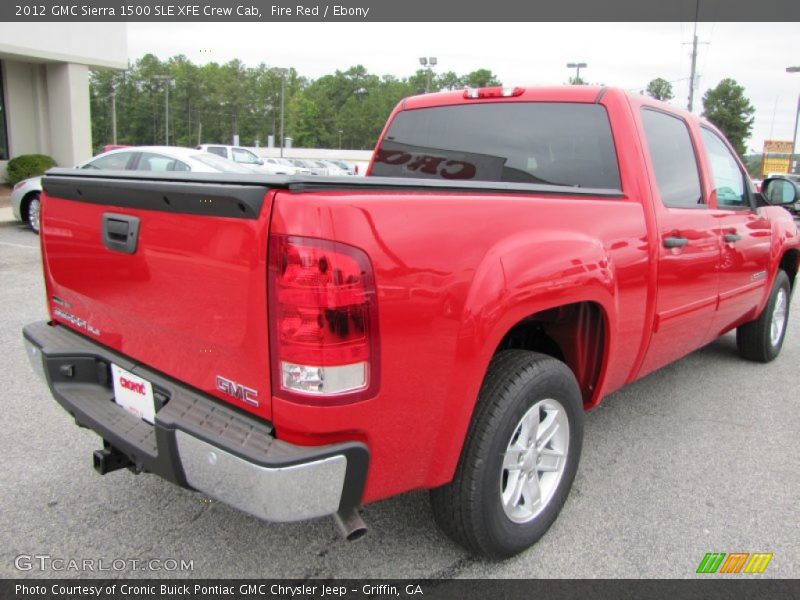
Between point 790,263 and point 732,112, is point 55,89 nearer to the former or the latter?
point 790,263

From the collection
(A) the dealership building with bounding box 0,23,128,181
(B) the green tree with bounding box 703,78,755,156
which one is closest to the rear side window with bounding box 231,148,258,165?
(A) the dealership building with bounding box 0,23,128,181

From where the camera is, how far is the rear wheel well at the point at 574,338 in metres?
2.87

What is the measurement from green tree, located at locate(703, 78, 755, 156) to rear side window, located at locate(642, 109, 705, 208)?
55.4m

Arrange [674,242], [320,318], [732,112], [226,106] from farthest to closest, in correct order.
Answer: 1. [226,106]
2. [732,112]
3. [674,242]
4. [320,318]

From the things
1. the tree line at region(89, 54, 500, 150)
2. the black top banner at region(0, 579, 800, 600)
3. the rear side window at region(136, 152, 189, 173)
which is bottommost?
the black top banner at region(0, 579, 800, 600)

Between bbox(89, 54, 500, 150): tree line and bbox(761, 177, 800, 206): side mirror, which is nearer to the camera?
bbox(761, 177, 800, 206): side mirror

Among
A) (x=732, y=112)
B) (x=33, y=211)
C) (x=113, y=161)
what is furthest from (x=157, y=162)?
(x=732, y=112)

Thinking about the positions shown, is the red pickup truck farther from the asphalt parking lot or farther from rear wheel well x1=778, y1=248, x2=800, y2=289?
rear wheel well x1=778, y1=248, x2=800, y2=289

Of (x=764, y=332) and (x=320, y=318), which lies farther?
(x=764, y=332)

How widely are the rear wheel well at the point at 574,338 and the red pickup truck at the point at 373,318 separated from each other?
0.4 inches

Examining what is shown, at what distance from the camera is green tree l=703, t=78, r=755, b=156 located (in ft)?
172

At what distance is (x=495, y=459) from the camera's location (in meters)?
2.28

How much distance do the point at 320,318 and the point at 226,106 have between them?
4032 inches

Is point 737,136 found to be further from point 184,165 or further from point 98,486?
point 98,486
